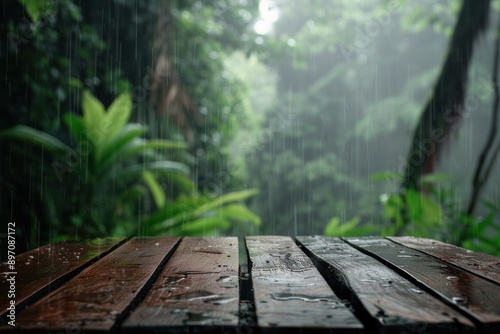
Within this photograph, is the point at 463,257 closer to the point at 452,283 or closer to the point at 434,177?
the point at 452,283

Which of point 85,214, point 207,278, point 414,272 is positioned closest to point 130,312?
point 207,278

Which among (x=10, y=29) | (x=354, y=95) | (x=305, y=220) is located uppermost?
(x=354, y=95)

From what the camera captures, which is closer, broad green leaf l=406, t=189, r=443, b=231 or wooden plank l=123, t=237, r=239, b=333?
wooden plank l=123, t=237, r=239, b=333

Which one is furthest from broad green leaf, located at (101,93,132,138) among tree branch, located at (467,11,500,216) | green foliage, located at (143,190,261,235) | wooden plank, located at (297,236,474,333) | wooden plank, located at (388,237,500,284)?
tree branch, located at (467,11,500,216)

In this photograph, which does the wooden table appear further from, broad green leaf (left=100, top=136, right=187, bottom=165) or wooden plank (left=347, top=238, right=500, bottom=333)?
broad green leaf (left=100, top=136, right=187, bottom=165)

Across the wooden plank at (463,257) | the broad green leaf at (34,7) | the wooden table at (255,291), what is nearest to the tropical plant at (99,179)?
the broad green leaf at (34,7)

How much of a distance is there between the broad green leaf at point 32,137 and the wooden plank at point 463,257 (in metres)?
2.07

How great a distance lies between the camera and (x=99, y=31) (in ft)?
14.2

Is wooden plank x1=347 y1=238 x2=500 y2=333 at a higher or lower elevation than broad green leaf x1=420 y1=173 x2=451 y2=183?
lower

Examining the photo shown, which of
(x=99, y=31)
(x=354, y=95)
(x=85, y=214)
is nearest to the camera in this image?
(x=85, y=214)

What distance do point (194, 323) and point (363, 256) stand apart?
75cm

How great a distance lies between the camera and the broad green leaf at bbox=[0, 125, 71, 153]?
2.63 metres

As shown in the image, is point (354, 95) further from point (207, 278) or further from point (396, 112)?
point (207, 278)

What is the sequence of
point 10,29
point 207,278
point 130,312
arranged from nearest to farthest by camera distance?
1. point 130,312
2. point 207,278
3. point 10,29
